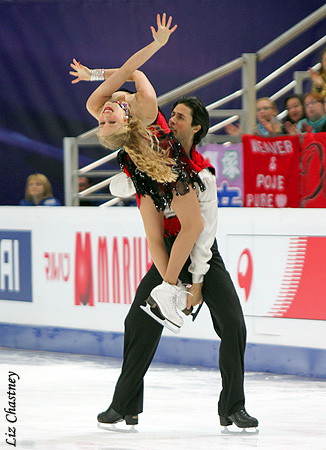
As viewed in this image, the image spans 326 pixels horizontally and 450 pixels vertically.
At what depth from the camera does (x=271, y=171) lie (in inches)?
239

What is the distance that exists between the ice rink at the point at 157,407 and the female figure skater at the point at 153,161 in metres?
0.57

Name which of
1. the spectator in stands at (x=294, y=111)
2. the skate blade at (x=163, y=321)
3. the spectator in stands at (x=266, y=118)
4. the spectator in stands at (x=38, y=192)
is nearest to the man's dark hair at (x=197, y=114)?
the skate blade at (x=163, y=321)

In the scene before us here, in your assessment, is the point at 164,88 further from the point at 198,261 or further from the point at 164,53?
the point at 198,261

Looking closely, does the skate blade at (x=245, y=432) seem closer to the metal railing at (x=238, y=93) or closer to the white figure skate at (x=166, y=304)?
the white figure skate at (x=166, y=304)

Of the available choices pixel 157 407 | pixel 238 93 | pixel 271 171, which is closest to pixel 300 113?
pixel 271 171

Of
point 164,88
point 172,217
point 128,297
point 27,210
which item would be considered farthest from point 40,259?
point 172,217

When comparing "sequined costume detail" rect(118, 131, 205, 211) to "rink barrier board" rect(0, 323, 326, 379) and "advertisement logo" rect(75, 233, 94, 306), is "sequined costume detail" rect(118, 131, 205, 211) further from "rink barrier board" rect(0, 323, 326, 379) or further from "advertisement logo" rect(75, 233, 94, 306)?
"advertisement logo" rect(75, 233, 94, 306)

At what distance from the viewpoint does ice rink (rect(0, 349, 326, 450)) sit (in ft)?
13.5

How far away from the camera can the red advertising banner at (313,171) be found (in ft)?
→ 19.0

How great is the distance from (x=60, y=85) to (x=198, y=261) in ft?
15.9

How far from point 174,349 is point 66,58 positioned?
10.9 ft

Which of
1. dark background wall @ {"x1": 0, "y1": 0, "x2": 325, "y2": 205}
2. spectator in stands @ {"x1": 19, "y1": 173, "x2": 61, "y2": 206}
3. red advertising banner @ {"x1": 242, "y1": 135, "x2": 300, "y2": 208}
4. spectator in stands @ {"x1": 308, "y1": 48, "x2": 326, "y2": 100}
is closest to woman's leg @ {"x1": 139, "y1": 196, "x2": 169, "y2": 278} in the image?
red advertising banner @ {"x1": 242, "y1": 135, "x2": 300, "y2": 208}

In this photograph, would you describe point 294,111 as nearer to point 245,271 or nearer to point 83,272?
point 245,271

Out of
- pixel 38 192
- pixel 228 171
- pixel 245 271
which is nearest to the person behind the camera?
pixel 245 271
